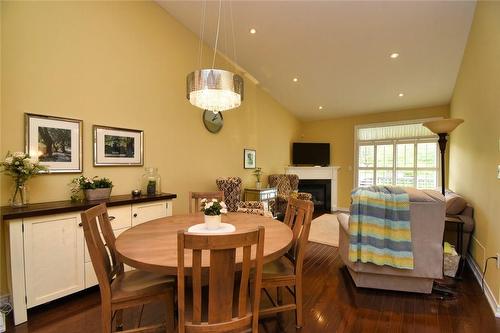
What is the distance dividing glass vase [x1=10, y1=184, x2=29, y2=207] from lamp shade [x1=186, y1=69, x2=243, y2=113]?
1.68 metres

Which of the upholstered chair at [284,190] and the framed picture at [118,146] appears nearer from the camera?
the framed picture at [118,146]

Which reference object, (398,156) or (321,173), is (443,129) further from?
(321,173)

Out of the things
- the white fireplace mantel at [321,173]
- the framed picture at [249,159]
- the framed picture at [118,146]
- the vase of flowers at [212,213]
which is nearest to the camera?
the vase of flowers at [212,213]

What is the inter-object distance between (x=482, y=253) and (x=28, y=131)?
469 centimetres

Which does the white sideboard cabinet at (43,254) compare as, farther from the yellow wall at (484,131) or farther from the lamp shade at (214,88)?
the yellow wall at (484,131)

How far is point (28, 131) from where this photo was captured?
2.21 meters

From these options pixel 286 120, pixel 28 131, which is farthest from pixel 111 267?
pixel 286 120

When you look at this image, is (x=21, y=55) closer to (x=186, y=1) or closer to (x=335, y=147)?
(x=186, y=1)

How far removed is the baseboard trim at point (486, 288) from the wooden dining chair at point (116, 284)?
261 centimetres

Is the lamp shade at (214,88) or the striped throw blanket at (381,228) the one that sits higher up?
the lamp shade at (214,88)

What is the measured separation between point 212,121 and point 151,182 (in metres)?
1.71

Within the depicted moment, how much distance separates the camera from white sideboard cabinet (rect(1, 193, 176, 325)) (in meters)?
1.86

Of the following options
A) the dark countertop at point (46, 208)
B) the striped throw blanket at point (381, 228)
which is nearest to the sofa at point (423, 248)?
the striped throw blanket at point (381, 228)

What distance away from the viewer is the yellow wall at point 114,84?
218 centimetres
